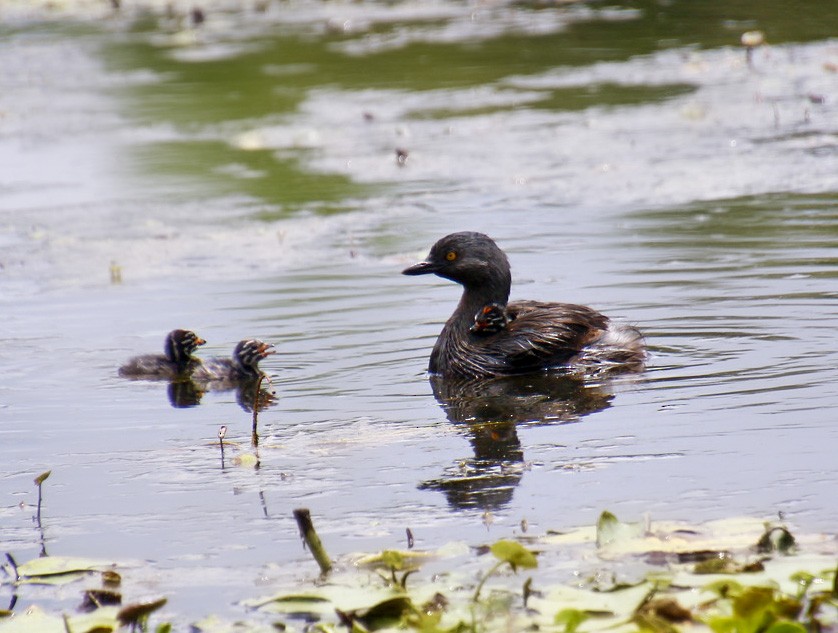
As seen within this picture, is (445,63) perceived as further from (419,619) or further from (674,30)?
(419,619)

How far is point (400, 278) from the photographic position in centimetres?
1120

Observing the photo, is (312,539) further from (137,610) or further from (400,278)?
(400,278)

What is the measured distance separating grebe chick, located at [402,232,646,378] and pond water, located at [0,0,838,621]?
0.23 m

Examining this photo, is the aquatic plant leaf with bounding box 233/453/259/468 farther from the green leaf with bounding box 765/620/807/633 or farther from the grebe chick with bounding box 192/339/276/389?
the green leaf with bounding box 765/620/807/633

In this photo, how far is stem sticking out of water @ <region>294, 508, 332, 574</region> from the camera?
5.14 meters

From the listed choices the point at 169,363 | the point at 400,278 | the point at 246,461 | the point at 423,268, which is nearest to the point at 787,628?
the point at 246,461

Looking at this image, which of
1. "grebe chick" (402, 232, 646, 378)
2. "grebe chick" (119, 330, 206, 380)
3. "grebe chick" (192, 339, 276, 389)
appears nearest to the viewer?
"grebe chick" (402, 232, 646, 378)

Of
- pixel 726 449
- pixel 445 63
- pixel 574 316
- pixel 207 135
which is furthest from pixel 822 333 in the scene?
pixel 445 63

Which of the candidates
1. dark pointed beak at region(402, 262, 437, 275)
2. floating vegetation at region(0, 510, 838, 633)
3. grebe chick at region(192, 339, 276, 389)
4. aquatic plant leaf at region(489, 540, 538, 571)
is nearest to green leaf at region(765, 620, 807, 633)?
floating vegetation at region(0, 510, 838, 633)

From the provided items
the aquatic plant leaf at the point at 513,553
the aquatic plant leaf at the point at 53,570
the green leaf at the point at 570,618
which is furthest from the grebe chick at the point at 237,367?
the green leaf at the point at 570,618

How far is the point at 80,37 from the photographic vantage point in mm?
Answer: 27625

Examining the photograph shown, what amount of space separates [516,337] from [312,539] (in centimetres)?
404

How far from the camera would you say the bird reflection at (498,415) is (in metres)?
6.42

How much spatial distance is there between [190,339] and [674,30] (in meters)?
15.3
